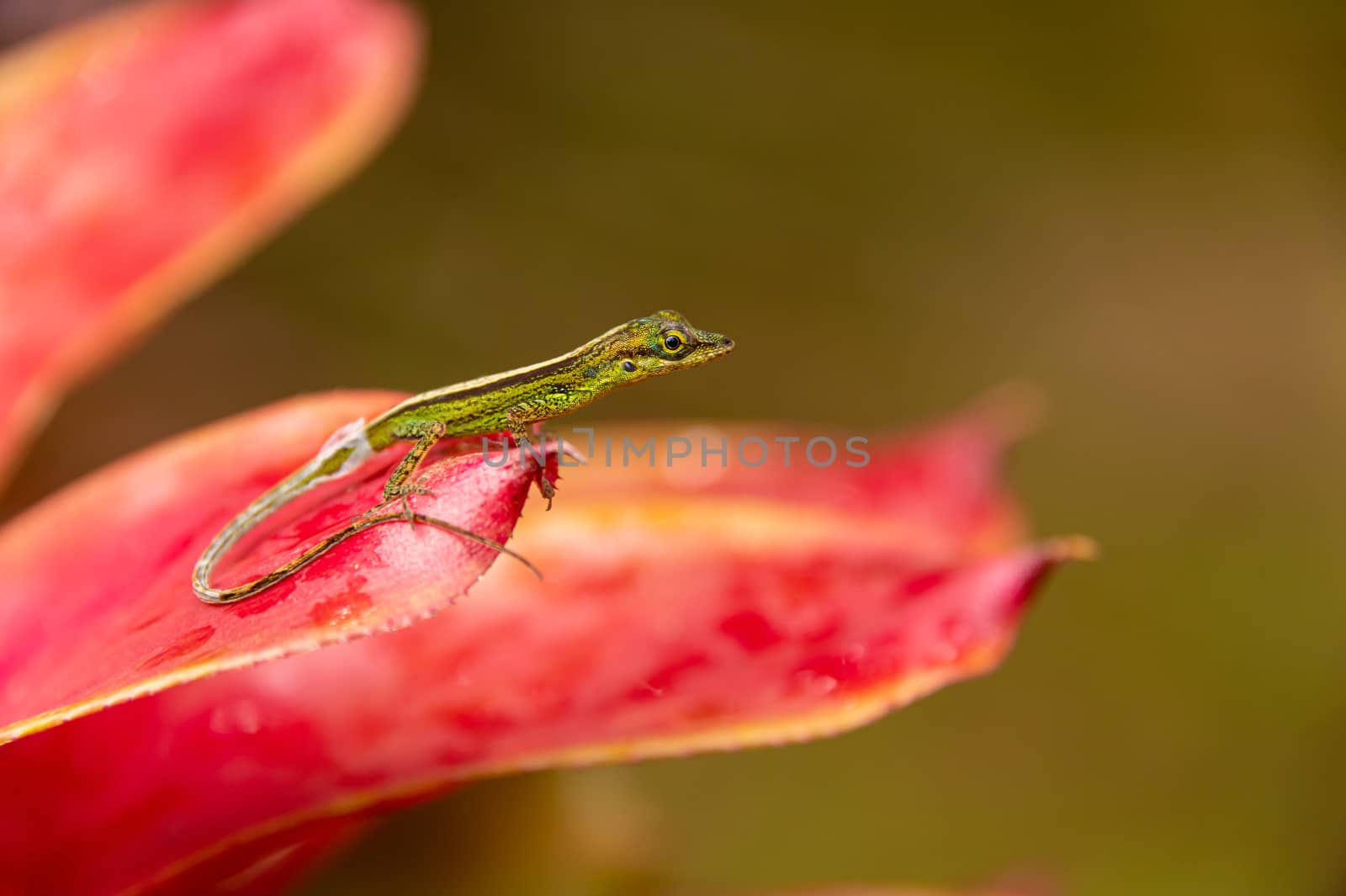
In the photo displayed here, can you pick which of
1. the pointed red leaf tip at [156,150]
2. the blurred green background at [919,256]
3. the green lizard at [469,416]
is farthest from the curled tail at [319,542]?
the blurred green background at [919,256]

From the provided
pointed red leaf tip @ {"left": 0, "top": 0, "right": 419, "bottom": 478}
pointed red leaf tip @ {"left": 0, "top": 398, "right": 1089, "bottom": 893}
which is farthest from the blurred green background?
pointed red leaf tip @ {"left": 0, "top": 398, "right": 1089, "bottom": 893}

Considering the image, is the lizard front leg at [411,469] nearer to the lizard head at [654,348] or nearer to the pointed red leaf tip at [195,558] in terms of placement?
the pointed red leaf tip at [195,558]

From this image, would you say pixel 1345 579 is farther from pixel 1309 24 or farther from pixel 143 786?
pixel 143 786

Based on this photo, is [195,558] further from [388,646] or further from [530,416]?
[530,416]

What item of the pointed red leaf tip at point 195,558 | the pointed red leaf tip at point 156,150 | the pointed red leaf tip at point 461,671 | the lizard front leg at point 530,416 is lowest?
the pointed red leaf tip at point 461,671

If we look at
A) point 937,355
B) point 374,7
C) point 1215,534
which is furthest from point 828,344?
point 374,7

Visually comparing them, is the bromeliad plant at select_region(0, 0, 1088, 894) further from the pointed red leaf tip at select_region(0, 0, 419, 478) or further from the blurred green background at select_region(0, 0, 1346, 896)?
the blurred green background at select_region(0, 0, 1346, 896)

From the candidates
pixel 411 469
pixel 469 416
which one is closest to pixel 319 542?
pixel 411 469
